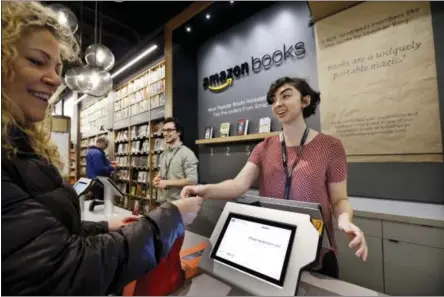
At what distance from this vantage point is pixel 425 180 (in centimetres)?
188

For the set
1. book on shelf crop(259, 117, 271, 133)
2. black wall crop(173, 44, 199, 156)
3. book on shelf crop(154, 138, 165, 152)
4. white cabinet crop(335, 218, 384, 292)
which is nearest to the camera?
white cabinet crop(335, 218, 384, 292)

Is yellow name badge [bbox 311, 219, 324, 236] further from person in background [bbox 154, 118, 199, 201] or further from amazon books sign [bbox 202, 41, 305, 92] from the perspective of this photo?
amazon books sign [bbox 202, 41, 305, 92]

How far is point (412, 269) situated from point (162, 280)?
1.63 metres

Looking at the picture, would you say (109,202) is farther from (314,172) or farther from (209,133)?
(209,133)

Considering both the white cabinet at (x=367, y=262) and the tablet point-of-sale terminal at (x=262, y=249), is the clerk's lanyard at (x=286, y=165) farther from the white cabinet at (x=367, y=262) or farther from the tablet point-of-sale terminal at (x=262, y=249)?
the white cabinet at (x=367, y=262)

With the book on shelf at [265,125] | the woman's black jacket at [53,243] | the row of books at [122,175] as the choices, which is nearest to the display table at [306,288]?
the woman's black jacket at [53,243]

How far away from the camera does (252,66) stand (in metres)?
3.22

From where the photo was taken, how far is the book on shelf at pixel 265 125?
291cm

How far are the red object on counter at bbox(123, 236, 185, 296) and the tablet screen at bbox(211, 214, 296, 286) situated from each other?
13cm

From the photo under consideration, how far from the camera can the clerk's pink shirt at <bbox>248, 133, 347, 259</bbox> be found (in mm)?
1198

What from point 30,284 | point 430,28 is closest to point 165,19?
point 430,28

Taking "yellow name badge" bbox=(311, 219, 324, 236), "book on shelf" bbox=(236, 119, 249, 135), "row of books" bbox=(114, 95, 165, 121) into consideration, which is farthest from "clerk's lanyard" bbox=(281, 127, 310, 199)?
"row of books" bbox=(114, 95, 165, 121)

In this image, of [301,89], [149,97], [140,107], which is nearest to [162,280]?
[301,89]

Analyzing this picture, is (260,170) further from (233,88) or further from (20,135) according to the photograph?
(233,88)
